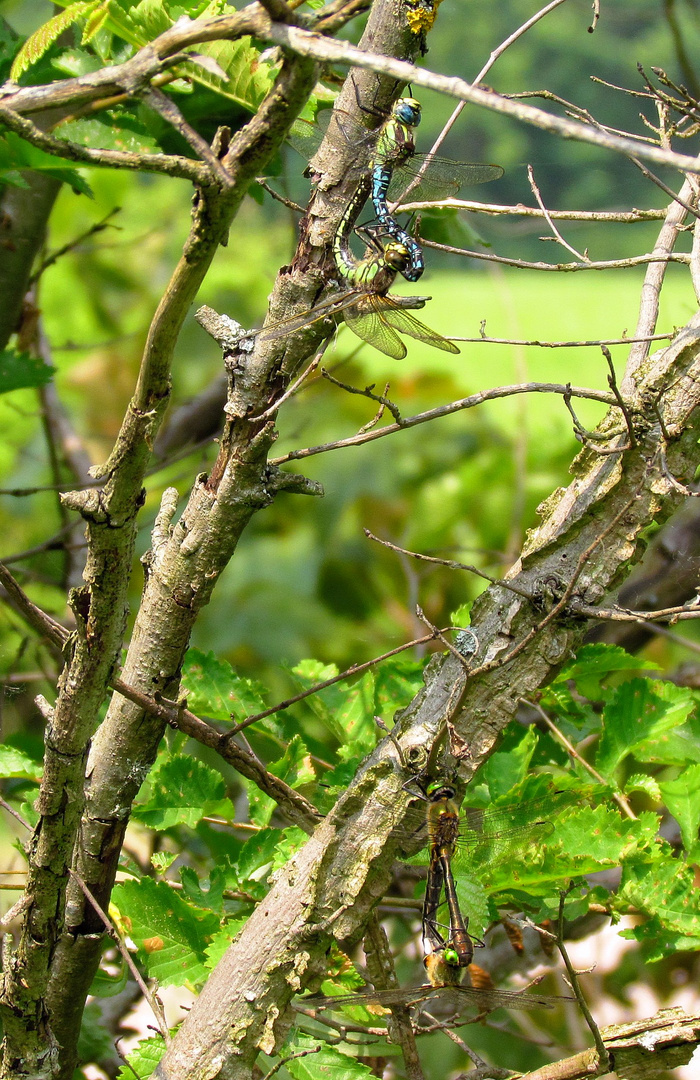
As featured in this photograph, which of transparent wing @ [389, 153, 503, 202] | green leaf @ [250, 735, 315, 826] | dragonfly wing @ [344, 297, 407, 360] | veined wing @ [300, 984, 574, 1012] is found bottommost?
veined wing @ [300, 984, 574, 1012]

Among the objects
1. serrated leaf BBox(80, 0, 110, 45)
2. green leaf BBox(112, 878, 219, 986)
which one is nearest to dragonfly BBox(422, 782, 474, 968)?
green leaf BBox(112, 878, 219, 986)

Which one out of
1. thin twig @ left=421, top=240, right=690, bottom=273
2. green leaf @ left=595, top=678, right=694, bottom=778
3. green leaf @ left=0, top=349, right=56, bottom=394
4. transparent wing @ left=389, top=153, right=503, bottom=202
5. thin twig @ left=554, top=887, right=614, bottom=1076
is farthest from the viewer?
green leaf @ left=0, top=349, right=56, bottom=394

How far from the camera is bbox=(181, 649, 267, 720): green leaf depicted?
38.2 inches

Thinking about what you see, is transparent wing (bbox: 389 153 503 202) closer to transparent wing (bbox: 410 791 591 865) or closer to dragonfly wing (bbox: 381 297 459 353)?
dragonfly wing (bbox: 381 297 459 353)

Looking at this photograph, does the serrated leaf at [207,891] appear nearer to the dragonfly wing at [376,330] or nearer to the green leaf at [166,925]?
the green leaf at [166,925]

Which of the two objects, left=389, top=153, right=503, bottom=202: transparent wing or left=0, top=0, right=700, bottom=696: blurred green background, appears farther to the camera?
left=0, top=0, right=700, bottom=696: blurred green background

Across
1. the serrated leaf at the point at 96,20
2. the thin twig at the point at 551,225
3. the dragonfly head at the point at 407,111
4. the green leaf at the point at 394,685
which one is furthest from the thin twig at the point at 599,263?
the green leaf at the point at 394,685

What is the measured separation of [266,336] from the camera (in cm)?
69

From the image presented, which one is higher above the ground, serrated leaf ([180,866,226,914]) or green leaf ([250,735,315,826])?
green leaf ([250,735,315,826])

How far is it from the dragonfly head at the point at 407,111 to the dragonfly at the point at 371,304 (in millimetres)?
74

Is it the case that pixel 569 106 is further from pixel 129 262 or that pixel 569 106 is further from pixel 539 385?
pixel 129 262

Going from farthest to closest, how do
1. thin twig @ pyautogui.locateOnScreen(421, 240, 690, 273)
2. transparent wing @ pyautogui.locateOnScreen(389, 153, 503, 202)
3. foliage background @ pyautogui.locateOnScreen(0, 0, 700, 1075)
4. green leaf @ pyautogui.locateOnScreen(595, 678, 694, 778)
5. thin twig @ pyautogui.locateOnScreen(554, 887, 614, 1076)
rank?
foliage background @ pyautogui.locateOnScreen(0, 0, 700, 1075)
green leaf @ pyautogui.locateOnScreen(595, 678, 694, 778)
transparent wing @ pyautogui.locateOnScreen(389, 153, 503, 202)
thin twig @ pyautogui.locateOnScreen(421, 240, 690, 273)
thin twig @ pyautogui.locateOnScreen(554, 887, 614, 1076)

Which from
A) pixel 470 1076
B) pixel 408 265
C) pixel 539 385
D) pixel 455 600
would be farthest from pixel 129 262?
pixel 470 1076

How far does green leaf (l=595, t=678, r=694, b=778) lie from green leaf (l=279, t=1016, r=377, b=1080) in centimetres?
40
